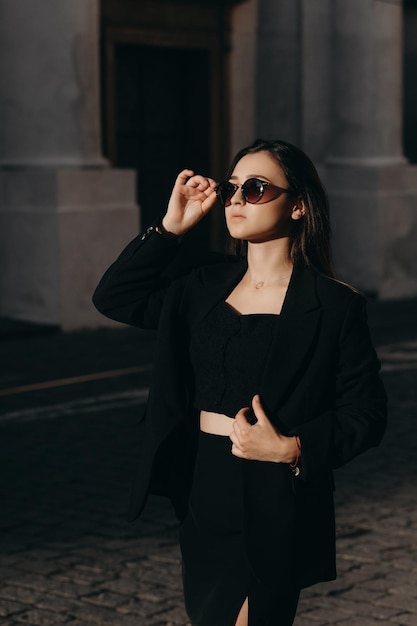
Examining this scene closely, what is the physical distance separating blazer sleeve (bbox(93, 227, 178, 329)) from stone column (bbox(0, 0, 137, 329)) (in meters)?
10.2

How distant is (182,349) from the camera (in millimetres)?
3684

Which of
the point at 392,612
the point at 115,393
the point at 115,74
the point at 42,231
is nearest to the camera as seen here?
the point at 392,612

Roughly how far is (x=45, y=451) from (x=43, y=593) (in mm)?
2727

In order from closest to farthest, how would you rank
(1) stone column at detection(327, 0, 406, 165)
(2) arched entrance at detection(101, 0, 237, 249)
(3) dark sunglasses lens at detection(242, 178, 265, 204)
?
(3) dark sunglasses lens at detection(242, 178, 265, 204) → (2) arched entrance at detection(101, 0, 237, 249) → (1) stone column at detection(327, 0, 406, 165)

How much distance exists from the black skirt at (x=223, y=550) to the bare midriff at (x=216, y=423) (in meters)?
0.01

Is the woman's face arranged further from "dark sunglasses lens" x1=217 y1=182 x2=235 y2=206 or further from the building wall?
the building wall

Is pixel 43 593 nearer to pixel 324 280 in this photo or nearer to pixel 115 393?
pixel 324 280

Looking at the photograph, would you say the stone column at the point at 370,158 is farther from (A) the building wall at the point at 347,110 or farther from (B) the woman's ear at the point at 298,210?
(B) the woman's ear at the point at 298,210

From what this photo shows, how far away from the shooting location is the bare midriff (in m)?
3.59

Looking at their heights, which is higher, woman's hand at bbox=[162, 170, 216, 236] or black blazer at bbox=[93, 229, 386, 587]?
woman's hand at bbox=[162, 170, 216, 236]

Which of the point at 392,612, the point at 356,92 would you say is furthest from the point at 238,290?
the point at 356,92

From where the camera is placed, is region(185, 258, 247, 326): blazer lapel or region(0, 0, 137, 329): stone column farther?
region(0, 0, 137, 329): stone column

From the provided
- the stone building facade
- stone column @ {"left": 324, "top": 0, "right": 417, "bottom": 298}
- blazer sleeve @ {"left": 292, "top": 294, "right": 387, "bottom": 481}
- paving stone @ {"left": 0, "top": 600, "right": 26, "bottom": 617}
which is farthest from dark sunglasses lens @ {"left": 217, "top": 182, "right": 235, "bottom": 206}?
stone column @ {"left": 324, "top": 0, "right": 417, "bottom": 298}

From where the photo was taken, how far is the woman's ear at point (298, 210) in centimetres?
362
